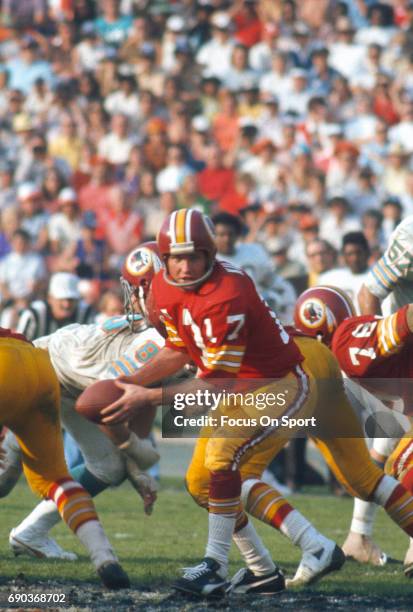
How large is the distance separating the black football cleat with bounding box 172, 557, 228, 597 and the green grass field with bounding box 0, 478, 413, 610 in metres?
0.11

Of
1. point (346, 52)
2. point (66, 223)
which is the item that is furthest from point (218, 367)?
point (346, 52)

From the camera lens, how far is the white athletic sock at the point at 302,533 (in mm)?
6121

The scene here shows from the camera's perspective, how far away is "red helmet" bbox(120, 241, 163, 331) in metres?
7.02

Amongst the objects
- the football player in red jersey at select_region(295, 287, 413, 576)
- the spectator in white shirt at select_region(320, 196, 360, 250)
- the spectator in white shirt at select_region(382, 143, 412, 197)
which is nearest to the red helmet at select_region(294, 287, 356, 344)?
the football player in red jersey at select_region(295, 287, 413, 576)

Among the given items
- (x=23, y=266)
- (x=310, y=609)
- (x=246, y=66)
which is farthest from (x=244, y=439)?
(x=246, y=66)

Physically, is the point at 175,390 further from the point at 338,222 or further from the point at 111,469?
Result: the point at 338,222

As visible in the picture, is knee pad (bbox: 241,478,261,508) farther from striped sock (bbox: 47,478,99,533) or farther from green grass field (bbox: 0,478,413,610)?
striped sock (bbox: 47,478,99,533)

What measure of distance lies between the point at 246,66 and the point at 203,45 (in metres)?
1.06

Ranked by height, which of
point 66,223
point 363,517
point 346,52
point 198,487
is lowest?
point 363,517

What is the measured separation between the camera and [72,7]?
1803 cm

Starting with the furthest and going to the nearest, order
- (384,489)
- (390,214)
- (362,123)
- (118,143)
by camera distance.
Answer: (118,143) < (362,123) < (390,214) < (384,489)

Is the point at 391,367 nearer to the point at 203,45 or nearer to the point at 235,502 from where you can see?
the point at 235,502

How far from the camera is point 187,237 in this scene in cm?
585

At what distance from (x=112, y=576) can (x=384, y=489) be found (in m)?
1.37
